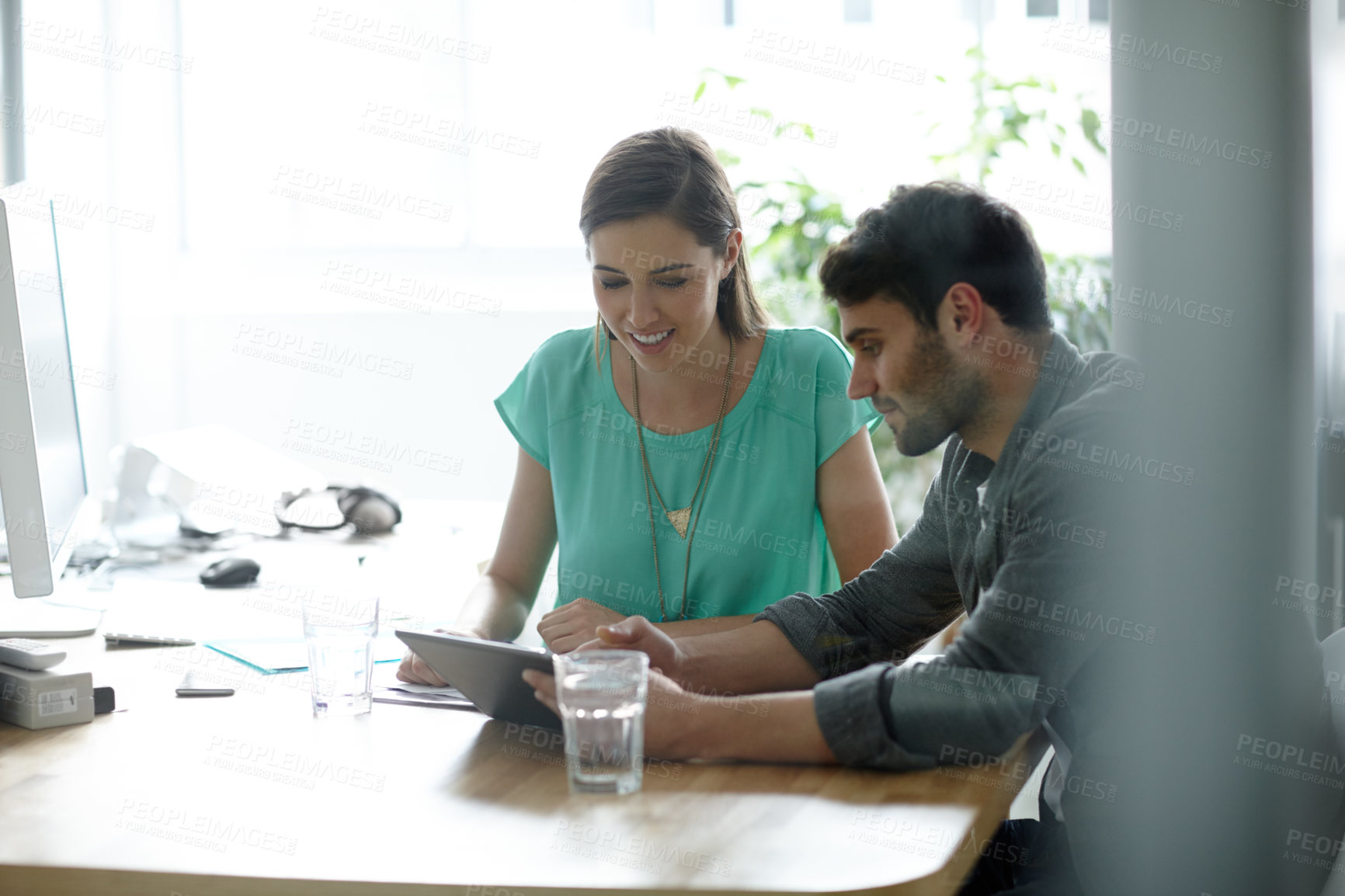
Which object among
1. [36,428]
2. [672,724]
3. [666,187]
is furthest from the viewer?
[666,187]

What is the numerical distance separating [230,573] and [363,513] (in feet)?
1.56

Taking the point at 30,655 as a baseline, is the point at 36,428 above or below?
above

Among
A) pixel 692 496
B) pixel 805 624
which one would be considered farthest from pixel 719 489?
pixel 805 624

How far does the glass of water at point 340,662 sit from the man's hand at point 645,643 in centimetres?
22

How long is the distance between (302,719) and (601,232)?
2.32ft

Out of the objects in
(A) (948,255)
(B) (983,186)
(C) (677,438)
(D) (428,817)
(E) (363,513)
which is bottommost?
(E) (363,513)

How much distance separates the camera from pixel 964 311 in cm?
113

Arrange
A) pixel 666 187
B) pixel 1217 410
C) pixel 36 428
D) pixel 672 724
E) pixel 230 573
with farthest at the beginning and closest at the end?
1. pixel 230 573
2. pixel 666 187
3. pixel 36 428
4. pixel 672 724
5. pixel 1217 410

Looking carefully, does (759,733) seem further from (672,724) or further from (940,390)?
(940,390)

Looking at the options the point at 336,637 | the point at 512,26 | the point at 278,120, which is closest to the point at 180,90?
the point at 278,120

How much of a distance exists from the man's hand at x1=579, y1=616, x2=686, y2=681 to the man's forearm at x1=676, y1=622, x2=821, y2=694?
0.01m

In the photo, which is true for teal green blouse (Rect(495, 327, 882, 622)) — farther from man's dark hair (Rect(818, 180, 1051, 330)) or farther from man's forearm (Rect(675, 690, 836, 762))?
man's forearm (Rect(675, 690, 836, 762))

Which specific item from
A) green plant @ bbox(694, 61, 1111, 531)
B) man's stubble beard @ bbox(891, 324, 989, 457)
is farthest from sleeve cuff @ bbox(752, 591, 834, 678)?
green plant @ bbox(694, 61, 1111, 531)

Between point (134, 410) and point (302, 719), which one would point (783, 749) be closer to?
point (302, 719)
